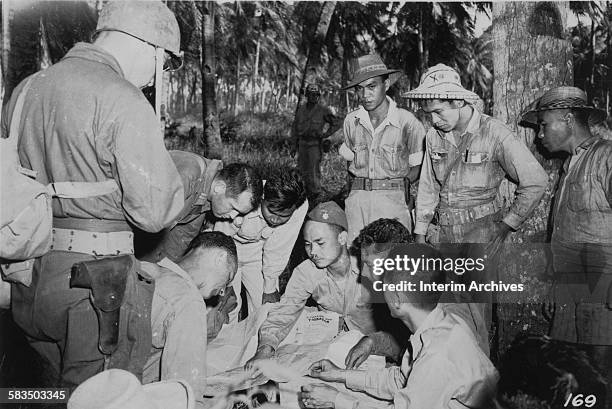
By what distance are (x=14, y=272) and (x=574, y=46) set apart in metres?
3.08

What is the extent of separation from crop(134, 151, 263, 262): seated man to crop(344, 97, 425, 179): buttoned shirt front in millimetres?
581

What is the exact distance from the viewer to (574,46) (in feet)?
13.4

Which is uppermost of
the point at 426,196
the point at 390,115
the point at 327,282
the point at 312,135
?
the point at 390,115

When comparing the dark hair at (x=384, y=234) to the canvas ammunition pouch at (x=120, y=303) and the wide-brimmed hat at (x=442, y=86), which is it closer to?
the wide-brimmed hat at (x=442, y=86)

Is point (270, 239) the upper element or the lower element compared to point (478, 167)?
lower

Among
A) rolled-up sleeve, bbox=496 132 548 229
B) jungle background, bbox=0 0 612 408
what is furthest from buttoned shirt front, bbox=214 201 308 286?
rolled-up sleeve, bbox=496 132 548 229

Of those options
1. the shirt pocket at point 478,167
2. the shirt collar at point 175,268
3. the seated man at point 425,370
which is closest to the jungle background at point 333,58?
the shirt pocket at point 478,167

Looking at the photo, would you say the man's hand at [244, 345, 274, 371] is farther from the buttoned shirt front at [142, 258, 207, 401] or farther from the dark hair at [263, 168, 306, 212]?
the dark hair at [263, 168, 306, 212]

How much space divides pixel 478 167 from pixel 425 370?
1.21 metres

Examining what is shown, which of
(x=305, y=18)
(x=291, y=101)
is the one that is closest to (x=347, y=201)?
(x=291, y=101)

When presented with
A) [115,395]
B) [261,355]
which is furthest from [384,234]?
[115,395]

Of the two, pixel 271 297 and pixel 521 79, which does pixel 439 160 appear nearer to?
pixel 521 79

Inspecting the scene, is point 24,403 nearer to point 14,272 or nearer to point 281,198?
point 14,272

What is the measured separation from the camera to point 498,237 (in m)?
3.99
